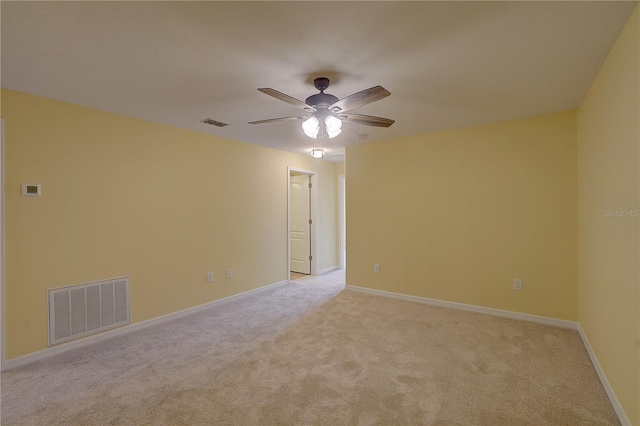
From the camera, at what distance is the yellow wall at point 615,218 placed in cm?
168

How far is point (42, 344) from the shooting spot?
272cm

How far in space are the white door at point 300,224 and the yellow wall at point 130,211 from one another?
1.03 meters

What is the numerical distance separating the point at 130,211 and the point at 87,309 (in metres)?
1.06

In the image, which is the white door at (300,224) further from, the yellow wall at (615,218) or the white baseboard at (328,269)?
the yellow wall at (615,218)

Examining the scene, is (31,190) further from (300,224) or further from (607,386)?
(607,386)

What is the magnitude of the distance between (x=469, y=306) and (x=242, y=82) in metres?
3.72

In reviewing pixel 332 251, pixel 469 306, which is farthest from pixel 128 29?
pixel 332 251

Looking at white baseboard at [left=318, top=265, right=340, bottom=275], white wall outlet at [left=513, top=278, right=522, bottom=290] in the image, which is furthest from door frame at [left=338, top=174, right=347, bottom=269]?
white wall outlet at [left=513, top=278, right=522, bottom=290]

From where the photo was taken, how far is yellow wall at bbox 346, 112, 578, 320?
A: 3328 mm

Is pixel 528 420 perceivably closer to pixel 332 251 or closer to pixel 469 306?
pixel 469 306

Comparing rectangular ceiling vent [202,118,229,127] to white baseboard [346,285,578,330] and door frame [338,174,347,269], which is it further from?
door frame [338,174,347,269]

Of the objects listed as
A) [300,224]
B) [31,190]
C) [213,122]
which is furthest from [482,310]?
[31,190]

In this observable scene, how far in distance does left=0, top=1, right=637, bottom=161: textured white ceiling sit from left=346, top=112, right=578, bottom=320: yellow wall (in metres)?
0.66

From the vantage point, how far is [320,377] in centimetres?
235
